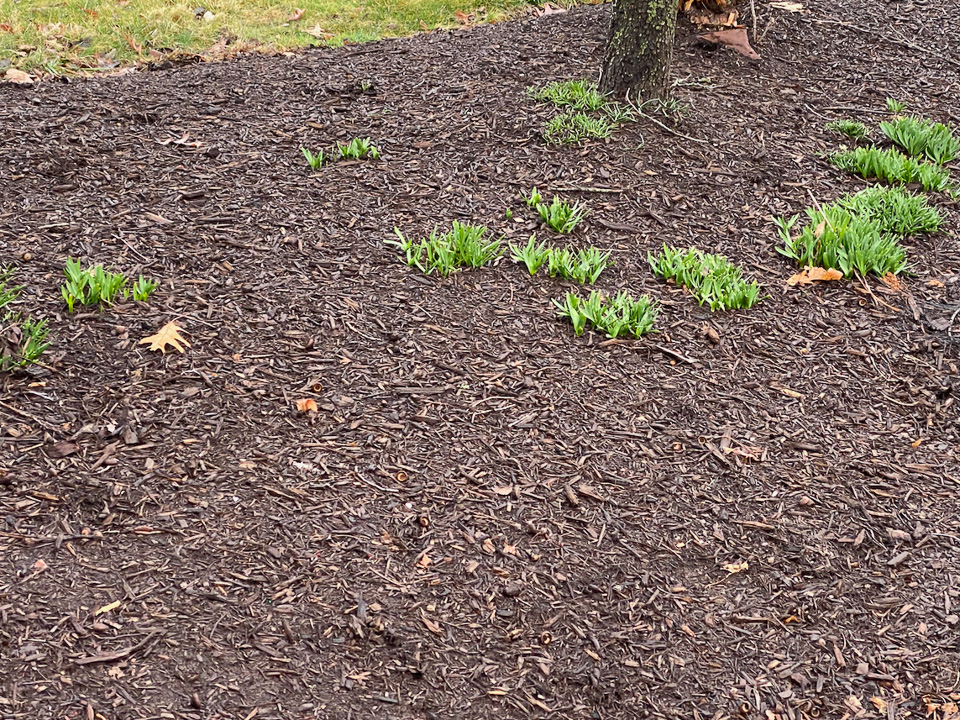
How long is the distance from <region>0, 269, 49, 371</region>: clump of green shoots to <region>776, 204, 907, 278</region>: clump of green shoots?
10.4 ft

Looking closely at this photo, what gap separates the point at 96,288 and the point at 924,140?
4.18m

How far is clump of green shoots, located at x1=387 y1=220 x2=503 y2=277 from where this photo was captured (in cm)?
385

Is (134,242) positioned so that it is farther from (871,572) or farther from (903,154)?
(903,154)

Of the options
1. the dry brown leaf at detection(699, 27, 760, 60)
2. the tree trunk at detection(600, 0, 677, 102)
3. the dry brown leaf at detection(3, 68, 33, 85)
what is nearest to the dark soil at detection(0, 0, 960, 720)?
the tree trunk at detection(600, 0, 677, 102)

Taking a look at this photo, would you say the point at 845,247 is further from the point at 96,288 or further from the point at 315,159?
the point at 96,288

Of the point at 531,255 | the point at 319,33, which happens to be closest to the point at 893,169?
the point at 531,255

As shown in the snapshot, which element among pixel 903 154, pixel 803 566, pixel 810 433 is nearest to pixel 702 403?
pixel 810 433

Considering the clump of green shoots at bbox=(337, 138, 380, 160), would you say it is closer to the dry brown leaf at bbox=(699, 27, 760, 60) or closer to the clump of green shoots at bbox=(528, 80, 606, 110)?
the clump of green shoots at bbox=(528, 80, 606, 110)

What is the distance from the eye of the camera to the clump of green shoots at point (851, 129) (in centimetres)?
484

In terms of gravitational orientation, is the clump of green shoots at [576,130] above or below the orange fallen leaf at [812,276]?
above

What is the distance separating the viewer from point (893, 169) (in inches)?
180

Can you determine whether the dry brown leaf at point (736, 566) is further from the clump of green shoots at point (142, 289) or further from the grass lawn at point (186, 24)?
the grass lawn at point (186, 24)

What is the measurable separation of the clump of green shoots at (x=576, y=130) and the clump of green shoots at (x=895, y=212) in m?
1.23

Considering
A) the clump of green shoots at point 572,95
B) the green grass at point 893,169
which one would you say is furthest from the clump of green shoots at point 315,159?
the green grass at point 893,169
